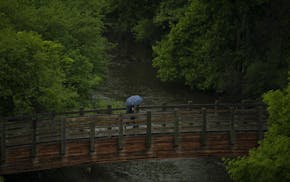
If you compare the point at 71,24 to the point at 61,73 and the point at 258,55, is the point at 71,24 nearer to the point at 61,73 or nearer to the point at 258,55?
the point at 61,73

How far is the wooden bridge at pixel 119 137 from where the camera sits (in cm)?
2345

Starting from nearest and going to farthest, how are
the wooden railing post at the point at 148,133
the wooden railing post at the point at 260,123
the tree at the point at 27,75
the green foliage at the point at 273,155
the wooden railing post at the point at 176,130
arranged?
the green foliage at the point at 273,155
the tree at the point at 27,75
the wooden railing post at the point at 148,133
the wooden railing post at the point at 176,130
the wooden railing post at the point at 260,123

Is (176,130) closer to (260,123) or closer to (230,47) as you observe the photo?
(260,123)

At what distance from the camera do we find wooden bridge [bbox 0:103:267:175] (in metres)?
23.5

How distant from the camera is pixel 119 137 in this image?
81.0 feet

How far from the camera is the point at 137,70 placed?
5419 cm

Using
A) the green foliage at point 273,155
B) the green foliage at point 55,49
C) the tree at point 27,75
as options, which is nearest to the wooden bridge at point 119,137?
the tree at point 27,75

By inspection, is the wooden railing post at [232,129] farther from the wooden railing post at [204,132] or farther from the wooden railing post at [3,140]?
the wooden railing post at [3,140]

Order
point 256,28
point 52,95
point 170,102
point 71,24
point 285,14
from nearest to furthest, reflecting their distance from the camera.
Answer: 1. point 52,95
2. point 71,24
3. point 285,14
4. point 256,28
5. point 170,102

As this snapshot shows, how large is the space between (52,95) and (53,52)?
207 centimetres

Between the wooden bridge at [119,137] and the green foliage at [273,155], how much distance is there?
5.21 m

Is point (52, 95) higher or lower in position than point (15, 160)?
higher

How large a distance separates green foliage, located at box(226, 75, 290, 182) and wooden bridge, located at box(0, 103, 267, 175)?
17.1 ft

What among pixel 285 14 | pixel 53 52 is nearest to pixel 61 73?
pixel 53 52
